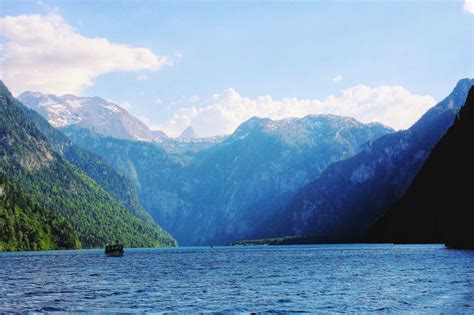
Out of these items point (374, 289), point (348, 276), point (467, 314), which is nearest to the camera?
point (467, 314)

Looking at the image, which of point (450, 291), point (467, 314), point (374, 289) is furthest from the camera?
point (374, 289)

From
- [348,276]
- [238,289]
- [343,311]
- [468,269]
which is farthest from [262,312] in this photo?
[468,269]

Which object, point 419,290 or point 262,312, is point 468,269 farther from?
point 262,312

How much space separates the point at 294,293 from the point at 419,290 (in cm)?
1694

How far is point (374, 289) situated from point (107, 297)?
3707 cm

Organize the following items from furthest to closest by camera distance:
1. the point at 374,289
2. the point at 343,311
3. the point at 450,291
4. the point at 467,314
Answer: the point at 374,289, the point at 450,291, the point at 343,311, the point at 467,314

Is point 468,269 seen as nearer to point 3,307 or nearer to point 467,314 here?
point 467,314

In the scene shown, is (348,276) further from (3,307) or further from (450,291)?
(3,307)

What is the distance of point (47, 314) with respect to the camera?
62.3 metres

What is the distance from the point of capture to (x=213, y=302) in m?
72.1

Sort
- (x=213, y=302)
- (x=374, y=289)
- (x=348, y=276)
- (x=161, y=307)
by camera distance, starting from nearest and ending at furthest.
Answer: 1. (x=161, y=307)
2. (x=213, y=302)
3. (x=374, y=289)
4. (x=348, y=276)

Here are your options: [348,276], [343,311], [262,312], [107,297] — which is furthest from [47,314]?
[348,276]

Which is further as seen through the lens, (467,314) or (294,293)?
(294,293)

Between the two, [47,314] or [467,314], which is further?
[47,314]
